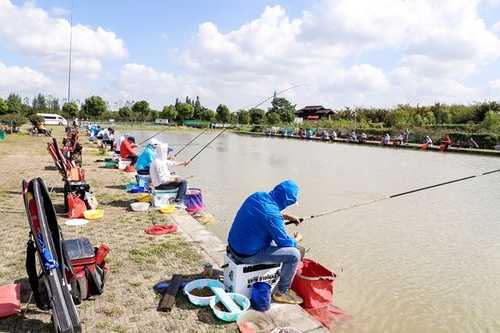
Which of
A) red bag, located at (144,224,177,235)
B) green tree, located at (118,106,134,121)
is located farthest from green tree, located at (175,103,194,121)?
red bag, located at (144,224,177,235)

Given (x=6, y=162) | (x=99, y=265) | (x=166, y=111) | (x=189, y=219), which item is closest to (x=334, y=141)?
(x=6, y=162)

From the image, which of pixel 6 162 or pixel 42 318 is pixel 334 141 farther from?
pixel 42 318

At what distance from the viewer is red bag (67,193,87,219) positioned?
6.67 metres

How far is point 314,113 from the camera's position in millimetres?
81250

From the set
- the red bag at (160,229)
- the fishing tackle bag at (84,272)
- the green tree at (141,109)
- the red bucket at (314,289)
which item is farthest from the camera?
the green tree at (141,109)

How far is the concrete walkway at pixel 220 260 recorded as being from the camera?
357 cm

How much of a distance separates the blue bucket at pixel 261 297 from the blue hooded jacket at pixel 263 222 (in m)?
0.35

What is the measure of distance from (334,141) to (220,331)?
36.1m

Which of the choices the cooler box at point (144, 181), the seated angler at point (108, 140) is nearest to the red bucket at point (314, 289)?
the cooler box at point (144, 181)

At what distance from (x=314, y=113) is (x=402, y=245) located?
251 feet

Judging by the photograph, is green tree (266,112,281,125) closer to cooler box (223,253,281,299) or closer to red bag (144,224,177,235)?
red bag (144,224,177,235)

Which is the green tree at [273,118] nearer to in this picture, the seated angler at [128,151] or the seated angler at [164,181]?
the seated angler at [128,151]

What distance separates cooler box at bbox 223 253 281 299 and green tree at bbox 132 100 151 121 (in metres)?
70.5

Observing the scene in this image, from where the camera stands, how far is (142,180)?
9.21m
